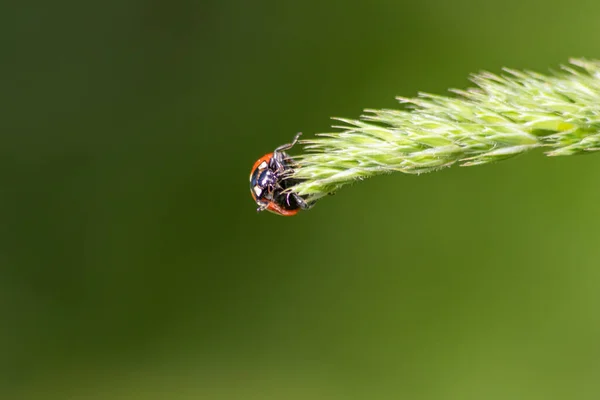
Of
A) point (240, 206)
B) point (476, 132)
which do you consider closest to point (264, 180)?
point (476, 132)

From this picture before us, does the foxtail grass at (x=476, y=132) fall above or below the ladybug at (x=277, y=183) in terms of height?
below

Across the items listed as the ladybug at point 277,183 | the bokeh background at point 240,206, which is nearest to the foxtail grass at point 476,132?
the ladybug at point 277,183

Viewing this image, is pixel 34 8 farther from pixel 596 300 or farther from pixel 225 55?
pixel 596 300

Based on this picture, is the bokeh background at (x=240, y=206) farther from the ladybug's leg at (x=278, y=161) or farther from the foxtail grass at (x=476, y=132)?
the foxtail grass at (x=476, y=132)

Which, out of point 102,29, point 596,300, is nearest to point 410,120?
point 596,300

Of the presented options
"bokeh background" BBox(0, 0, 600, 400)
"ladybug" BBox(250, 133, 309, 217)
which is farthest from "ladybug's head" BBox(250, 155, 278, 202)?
"bokeh background" BBox(0, 0, 600, 400)

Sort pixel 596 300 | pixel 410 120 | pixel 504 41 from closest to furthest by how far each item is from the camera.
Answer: pixel 410 120
pixel 596 300
pixel 504 41

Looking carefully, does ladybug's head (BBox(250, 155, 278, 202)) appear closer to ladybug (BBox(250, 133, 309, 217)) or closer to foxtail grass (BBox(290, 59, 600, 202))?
ladybug (BBox(250, 133, 309, 217))

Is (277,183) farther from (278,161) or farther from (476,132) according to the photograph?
(476,132)
